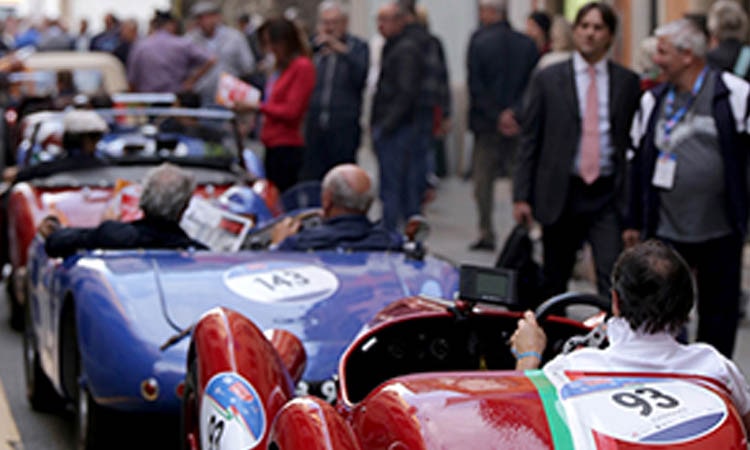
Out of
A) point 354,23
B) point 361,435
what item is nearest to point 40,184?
point 361,435

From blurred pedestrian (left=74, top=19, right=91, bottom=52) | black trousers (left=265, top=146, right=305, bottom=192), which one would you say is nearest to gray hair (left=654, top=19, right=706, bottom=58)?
black trousers (left=265, top=146, right=305, bottom=192)

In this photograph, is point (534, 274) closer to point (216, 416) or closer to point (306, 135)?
point (216, 416)

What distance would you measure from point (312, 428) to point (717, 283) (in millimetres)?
3927

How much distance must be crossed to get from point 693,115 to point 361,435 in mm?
3726

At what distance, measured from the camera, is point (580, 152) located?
8273mm

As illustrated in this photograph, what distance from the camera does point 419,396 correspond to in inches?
161

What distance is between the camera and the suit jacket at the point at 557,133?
325 inches

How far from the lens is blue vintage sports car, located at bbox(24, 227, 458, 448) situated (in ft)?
21.0

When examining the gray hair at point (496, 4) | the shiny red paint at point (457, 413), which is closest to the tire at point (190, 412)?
the shiny red paint at point (457, 413)

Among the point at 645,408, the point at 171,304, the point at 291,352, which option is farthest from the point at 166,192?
the point at 645,408

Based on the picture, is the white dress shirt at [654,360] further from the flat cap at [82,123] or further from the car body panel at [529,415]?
the flat cap at [82,123]

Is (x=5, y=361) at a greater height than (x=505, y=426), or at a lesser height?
lesser

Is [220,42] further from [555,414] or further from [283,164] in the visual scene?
[555,414]

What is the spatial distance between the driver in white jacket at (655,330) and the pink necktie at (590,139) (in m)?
3.97
